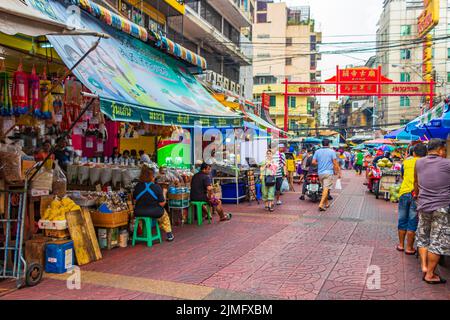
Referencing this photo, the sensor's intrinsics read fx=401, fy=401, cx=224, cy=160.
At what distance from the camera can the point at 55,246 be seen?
5840 millimetres

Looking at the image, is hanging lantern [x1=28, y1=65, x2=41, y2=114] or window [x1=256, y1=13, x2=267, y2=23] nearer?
hanging lantern [x1=28, y1=65, x2=41, y2=114]

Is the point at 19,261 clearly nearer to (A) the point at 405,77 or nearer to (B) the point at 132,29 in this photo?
(B) the point at 132,29

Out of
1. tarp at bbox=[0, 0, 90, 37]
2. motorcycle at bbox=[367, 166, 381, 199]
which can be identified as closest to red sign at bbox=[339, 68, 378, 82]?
motorcycle at bbox=[367, 166, 381, 199]

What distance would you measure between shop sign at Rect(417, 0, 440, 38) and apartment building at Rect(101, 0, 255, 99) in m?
12.9

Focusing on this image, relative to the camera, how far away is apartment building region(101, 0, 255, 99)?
17875 mm

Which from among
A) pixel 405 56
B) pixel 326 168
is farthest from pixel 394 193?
pixel 405 56

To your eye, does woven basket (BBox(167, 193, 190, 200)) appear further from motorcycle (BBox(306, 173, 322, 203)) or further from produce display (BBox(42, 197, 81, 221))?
motorcycle (BBox(306, 173, 322, 203))

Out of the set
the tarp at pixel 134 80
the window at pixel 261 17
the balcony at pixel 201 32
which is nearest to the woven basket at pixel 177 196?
the tarp at pixel 134 80

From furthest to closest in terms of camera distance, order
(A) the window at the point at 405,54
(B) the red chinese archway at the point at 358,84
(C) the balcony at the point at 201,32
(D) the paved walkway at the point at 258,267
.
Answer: (A) the window at the point at 405,54, (B) the red chinese archway at the point at 358,84, (C) the balcony at the point at 201,32, (D) the paved walkway at the point at 258,267

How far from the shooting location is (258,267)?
20.4 feet

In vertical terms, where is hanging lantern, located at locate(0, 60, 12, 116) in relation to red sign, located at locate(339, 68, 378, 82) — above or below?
below

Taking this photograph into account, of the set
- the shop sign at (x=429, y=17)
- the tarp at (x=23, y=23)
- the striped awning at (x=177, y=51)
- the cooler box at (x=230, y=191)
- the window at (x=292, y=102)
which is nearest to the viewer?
the tarp at (x=23, y=23)

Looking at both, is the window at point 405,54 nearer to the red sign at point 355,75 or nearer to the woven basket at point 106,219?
the red sign at point 355,75

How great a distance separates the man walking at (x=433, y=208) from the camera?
538cm
